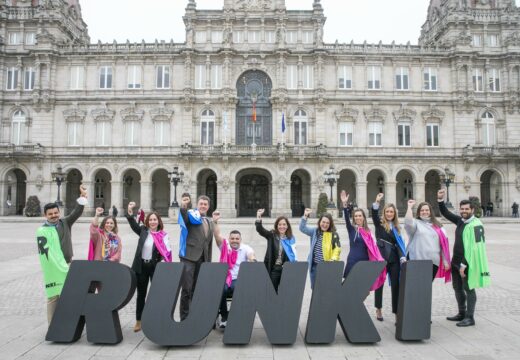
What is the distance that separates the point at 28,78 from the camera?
41.3 meters

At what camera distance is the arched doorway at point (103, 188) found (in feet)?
142

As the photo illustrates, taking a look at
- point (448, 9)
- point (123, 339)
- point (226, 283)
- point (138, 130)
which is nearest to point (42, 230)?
point (123, 339)

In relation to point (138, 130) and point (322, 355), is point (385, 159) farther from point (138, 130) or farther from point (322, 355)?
point (322, 355)

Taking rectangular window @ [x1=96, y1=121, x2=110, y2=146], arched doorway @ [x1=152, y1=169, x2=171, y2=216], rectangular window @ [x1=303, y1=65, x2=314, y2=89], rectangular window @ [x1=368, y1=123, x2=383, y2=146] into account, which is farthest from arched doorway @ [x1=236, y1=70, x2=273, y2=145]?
rectangular window @ [x1=96, y1=121, x2=110, y2=146]

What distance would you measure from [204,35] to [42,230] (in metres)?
38.0

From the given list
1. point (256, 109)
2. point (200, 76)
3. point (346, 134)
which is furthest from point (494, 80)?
point (200, 76)

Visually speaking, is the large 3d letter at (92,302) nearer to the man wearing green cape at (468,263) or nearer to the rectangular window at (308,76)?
the man wearing green cape at (468,263)

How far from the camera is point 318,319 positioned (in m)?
6.50

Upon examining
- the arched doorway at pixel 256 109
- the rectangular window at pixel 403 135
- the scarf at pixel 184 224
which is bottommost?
the scarf at pixel 184 224

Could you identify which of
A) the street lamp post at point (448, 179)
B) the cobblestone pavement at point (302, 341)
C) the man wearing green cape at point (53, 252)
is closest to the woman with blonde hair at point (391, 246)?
the cobblestone pavement at point (302, 341)

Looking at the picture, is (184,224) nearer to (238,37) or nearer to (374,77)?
(238,37)

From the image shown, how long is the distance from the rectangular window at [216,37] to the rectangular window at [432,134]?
907 inches

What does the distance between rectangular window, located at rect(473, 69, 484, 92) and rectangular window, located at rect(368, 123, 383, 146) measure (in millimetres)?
10589

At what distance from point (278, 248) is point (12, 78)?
145ft
